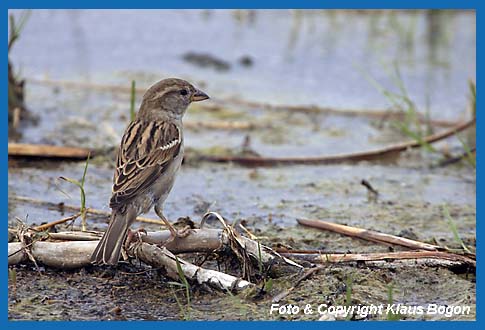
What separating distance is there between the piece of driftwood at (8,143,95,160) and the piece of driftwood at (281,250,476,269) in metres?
2.88

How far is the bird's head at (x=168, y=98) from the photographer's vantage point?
22.4ft

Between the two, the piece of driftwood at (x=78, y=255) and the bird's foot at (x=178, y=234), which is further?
the bird's foot at (x=178, y=234)

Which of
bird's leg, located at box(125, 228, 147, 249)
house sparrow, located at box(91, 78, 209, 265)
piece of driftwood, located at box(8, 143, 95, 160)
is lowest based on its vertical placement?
piece of driftwood, located at box(8, 143, 95, 160)

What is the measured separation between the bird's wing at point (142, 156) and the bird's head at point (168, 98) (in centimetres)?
14

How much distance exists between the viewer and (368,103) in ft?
35.1

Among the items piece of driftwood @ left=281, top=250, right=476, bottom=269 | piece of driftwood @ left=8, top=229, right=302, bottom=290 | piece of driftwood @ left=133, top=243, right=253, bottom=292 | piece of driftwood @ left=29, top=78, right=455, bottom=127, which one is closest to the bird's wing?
piece of driftwood @ left=8, top=229, right=302, bottom=290

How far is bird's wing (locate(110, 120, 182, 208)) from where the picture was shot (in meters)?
5.95

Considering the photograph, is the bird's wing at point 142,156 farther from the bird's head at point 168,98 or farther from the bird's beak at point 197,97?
the bird's beak at point 197,97

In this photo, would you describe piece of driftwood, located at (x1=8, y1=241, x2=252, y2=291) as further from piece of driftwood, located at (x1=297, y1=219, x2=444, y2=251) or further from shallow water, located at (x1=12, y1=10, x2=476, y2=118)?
shallow water, located at (x1=12, y1=10, x2=476, y2=118)

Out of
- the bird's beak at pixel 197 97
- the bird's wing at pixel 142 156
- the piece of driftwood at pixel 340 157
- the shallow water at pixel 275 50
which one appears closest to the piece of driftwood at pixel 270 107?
the shallow water at pixel 275 50

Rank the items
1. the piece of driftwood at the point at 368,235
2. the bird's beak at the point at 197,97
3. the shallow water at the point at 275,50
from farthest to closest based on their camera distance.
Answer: the shallow water at the point at 275,50 < the bird's beak at the point at 197,97 < the piece of driftwood at the point at 368,235

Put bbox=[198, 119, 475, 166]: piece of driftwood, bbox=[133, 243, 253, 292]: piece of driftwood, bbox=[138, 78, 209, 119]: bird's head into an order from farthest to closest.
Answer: bbox=[198, 119, 475, 166]: piece of driftwood, bbox=[138, 78, 209, 119]: bird's head, bbox=[133, 243, 253, 292]: piece of driftwood

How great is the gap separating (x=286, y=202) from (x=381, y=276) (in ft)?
6.52

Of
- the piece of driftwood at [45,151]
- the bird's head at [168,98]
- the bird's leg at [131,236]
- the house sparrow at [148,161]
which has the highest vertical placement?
the bird's head at [168,98]
